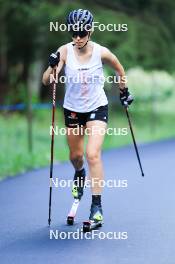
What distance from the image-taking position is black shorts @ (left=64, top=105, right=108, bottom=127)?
895 centimetres

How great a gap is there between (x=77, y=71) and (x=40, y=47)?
749 inches

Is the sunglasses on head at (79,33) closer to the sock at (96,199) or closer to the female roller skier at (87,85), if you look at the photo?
the female roller skier at (87,85)

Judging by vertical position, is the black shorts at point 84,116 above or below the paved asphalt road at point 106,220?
above

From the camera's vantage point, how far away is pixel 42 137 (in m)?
22.8

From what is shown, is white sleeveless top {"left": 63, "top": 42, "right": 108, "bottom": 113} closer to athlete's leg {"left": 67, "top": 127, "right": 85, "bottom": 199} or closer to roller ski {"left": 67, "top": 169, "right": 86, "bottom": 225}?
athlete's leg {"left": 67, "top": 127, "right": 85, "bottom": 199}

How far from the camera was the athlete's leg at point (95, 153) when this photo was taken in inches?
349

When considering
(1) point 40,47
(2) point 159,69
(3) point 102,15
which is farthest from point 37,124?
(3) point 102,15

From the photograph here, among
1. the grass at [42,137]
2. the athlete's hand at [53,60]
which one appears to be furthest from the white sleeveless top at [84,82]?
the grass at [42,137]

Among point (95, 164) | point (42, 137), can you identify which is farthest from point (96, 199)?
point (42, 137)

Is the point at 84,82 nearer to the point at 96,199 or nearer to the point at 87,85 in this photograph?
the point at 87,85

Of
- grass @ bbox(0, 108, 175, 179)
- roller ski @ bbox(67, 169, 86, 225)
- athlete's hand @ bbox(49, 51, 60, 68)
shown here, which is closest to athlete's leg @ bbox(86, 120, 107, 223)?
roller ski @ bbox(67, 169, 86, 225)

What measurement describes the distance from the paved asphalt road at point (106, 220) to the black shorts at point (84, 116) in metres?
1.08
